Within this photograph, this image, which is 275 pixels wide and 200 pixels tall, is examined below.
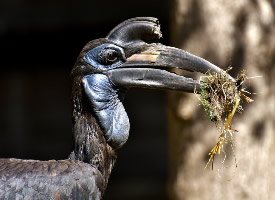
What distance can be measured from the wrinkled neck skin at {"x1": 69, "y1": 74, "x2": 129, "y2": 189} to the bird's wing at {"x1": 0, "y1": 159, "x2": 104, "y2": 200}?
0.12 meters

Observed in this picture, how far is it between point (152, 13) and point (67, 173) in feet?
18.7

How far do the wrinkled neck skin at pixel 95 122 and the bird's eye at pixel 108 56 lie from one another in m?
0.10

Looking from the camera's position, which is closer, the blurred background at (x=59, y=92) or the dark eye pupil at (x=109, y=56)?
the dark eye pupil at (x=109, y=56)

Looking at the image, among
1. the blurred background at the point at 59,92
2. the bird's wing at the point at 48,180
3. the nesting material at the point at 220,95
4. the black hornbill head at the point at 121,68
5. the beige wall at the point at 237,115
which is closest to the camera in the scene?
the bird's wing at the point at 48,180

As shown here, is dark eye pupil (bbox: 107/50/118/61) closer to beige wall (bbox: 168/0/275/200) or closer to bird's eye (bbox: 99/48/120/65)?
bird's eye (bbox: 99/48/120/65)

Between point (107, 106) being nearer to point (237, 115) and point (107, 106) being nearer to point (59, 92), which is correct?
point (237, 115)

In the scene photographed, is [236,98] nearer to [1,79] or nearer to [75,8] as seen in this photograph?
[75,8]

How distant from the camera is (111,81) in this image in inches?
197

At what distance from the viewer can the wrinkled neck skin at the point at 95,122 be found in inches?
195

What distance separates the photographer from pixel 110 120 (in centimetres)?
499

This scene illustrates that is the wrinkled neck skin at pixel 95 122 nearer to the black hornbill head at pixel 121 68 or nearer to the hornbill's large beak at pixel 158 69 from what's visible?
the black hornbill head at pixel 121 68

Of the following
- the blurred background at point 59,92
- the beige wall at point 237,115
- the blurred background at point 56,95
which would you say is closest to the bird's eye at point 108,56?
the beige wall at point 237,115

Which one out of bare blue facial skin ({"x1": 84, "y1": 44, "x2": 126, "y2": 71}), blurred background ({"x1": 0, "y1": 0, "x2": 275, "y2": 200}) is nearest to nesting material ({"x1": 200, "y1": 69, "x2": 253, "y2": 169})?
bare blue facial skin ({"x1": 84, "y1": 44, "x2": 126, "y2": 71})

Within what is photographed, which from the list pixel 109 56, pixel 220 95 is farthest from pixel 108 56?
pixel 220 95
